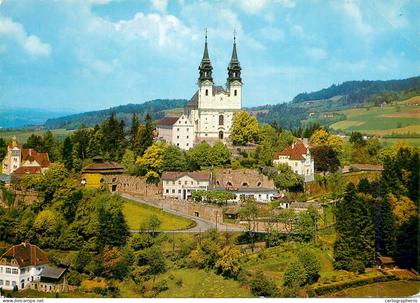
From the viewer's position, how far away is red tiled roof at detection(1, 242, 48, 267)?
17750 mm

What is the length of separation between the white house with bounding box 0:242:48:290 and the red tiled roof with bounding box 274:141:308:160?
28.7 feet

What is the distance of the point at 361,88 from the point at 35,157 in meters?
19.1

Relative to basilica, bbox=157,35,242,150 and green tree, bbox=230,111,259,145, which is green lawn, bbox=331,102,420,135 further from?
basilica, bbox=157,35,242,150

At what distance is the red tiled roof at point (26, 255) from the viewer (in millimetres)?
17750

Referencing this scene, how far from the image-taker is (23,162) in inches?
902

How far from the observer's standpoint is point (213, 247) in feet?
59.5

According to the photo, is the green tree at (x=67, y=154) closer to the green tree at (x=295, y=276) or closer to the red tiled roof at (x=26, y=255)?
the red tiled roof at (x=26, y=255)

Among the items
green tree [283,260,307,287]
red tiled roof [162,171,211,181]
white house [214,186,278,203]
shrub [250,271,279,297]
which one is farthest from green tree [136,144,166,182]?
green tree [283,260,307,287]

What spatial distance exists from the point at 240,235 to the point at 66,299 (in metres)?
5.16

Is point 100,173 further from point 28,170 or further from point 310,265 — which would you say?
point 310,265

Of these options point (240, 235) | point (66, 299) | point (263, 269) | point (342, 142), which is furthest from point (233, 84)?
point (66, 299)

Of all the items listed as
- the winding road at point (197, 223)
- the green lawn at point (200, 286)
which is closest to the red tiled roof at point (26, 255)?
the winding road at point (197, 223)

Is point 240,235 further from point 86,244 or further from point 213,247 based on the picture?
point 86,244

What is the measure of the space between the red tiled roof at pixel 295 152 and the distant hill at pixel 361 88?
177 inches
